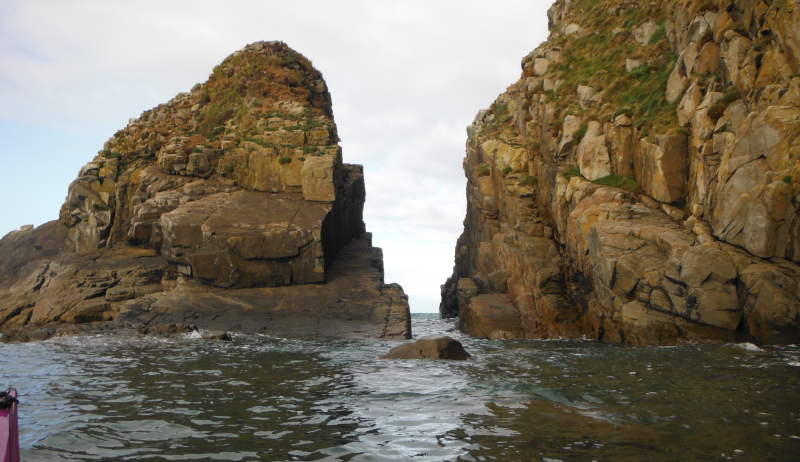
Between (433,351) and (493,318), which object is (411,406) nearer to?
(433,351)

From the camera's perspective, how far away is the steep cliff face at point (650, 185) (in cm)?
1956

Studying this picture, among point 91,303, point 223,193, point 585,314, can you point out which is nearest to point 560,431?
point 585,314

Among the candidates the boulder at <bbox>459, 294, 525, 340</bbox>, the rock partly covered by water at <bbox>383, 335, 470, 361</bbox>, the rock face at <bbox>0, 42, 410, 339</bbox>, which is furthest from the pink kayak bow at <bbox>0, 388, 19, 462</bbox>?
the boulder at <bbox>459, 294, 525, 340</bbox>

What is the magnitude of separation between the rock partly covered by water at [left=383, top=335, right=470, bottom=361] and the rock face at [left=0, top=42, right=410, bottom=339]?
6911 mm

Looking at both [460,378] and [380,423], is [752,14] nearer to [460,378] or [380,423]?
[460,378]

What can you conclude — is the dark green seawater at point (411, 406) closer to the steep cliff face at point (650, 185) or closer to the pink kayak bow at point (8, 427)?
the pink kayak bow at point (8, 427)

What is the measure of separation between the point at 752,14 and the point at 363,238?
2766 cm

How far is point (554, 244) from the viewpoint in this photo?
1245 inches

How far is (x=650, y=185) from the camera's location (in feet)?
85.4

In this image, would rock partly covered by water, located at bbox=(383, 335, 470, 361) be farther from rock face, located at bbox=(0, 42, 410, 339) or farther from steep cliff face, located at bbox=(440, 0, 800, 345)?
steep cliff face, located at bbox=(440, 0, 800, 345)

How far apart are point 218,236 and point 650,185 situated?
2201 centimetres

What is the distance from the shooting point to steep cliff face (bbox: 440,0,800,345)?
64.2 ft

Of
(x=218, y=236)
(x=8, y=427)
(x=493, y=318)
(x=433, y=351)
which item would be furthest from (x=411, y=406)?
(x=218, y=236)

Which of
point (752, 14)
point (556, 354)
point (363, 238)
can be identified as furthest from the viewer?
point (363, 238)
